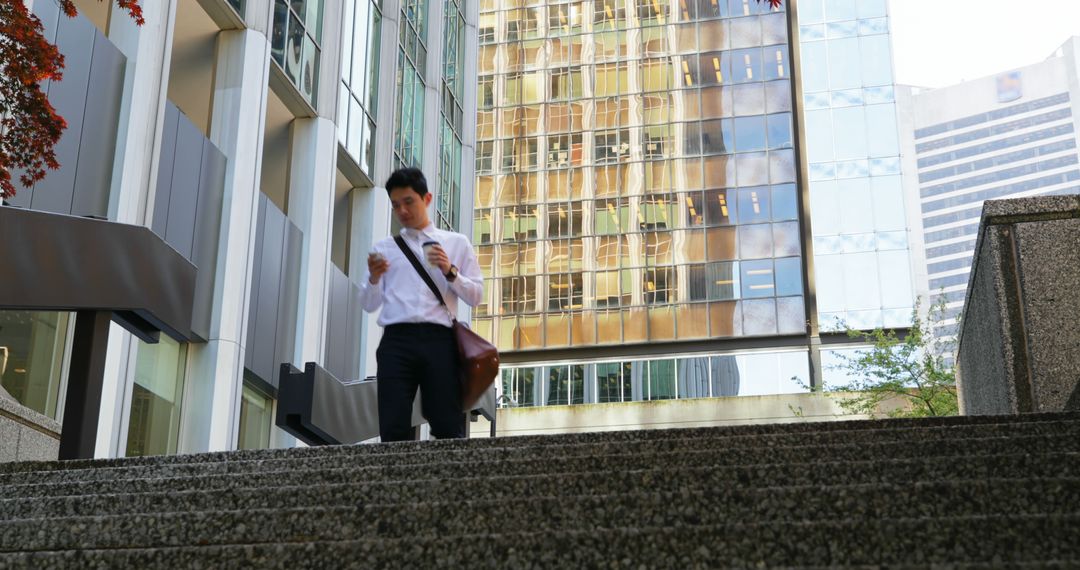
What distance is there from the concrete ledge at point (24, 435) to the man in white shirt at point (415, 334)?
8.71ft

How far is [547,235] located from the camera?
2185 inches

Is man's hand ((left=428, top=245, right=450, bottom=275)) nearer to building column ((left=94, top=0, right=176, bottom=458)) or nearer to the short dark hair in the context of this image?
the short dark hair

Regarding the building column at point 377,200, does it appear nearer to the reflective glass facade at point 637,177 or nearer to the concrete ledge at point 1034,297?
the concrete ledge at point 1034,297

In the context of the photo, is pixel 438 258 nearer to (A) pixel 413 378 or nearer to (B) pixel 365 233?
(A) pixel 413 378

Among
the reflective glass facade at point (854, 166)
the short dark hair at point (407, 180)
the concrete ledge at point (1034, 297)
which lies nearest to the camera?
the short dark hair at point (407, 180)

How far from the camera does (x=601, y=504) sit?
4406 mm

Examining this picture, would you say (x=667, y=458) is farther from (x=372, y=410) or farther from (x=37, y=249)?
(x=372, y=410)

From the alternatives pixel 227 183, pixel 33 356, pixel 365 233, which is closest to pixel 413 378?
pixel 33 356

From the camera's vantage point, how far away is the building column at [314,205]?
22.1 meters

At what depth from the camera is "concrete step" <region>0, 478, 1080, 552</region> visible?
4164 millimetres

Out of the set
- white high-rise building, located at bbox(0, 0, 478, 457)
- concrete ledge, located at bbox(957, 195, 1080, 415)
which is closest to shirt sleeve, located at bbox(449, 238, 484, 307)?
white high-rise building, located at bbox(0, 0, 478, 457)

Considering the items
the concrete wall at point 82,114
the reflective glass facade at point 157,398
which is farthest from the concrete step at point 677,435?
the reflective glass facade at point 157,398

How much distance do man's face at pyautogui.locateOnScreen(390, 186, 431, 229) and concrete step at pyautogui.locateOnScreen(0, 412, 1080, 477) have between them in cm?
146

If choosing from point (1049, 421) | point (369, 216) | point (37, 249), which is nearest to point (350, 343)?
point (369, 216)
